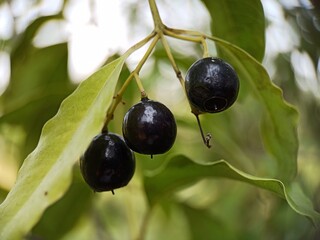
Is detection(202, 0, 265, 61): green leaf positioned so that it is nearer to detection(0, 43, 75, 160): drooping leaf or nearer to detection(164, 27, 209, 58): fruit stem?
detection(164, 27, 209, 58): fruit stem

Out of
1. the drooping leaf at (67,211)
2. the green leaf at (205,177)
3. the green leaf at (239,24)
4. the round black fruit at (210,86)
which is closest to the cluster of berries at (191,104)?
the round black fruit at (210,86)

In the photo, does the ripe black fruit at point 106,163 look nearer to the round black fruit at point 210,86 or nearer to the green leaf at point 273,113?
the round black fruit at point 210,86

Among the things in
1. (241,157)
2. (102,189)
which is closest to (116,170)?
(102,189)

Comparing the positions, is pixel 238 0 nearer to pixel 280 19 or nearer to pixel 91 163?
pixel 91 163

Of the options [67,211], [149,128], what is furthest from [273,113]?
[67,211]

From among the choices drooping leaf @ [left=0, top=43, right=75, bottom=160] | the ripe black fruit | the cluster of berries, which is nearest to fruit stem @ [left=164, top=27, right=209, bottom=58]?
the cluster of berries

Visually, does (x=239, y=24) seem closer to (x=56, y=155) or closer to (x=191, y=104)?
(x=191, y=104)
